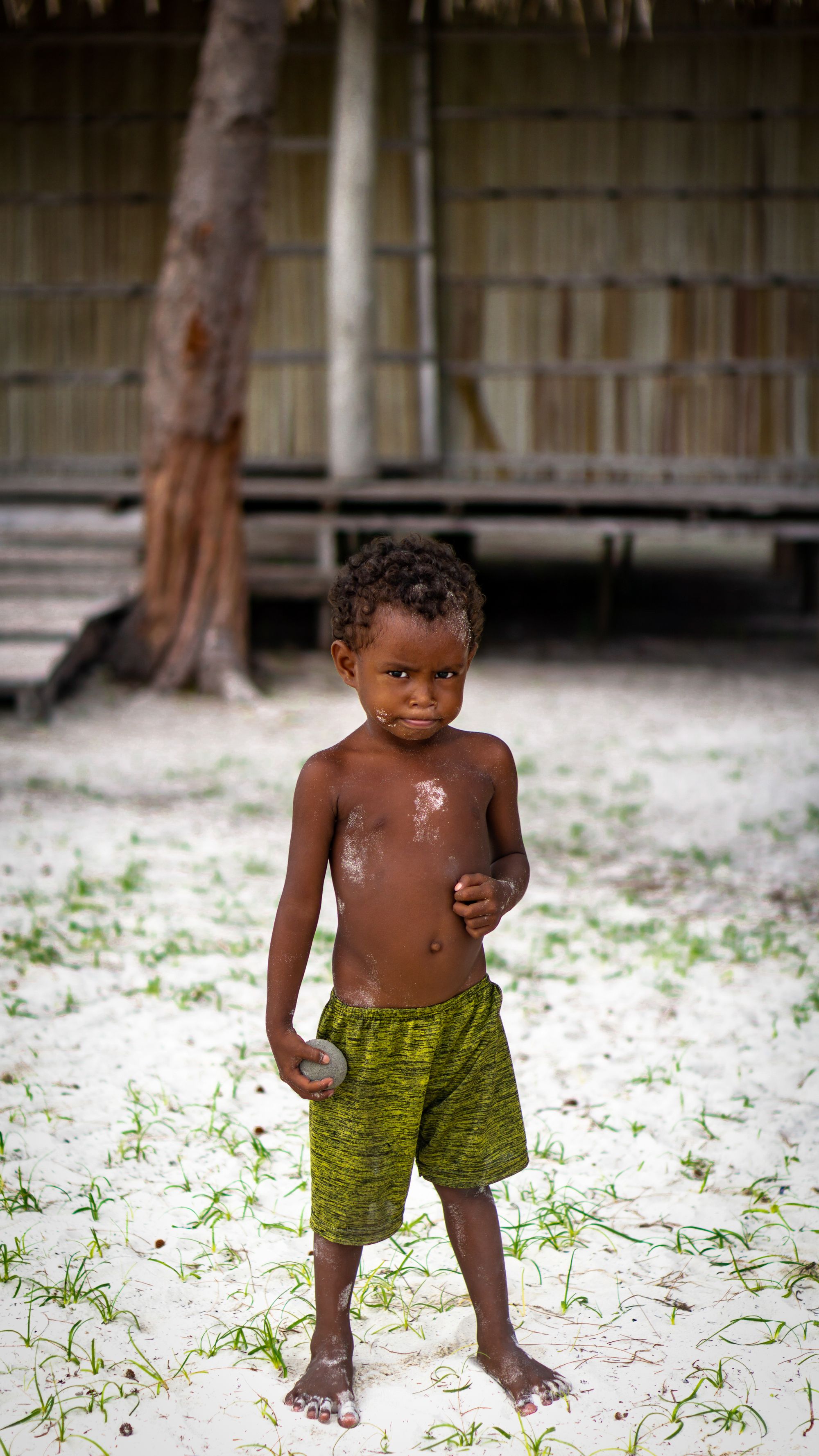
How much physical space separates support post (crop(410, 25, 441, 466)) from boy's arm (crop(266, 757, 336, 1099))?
26.3ft

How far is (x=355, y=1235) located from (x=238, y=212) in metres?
6.52

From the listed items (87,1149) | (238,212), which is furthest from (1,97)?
(87,1149)

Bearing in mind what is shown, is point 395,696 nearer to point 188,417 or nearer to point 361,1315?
point 361,1315

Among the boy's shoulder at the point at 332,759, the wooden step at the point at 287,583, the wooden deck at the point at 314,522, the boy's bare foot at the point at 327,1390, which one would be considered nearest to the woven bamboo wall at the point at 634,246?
the wooden deck at the point at 314,522

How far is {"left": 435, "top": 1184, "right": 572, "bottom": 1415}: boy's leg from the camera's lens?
7.16 feet

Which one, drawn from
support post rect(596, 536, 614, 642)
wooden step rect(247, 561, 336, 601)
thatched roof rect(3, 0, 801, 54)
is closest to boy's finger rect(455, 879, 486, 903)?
wooden step rect(247, 561, 336, 601)

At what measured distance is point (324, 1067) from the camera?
2.05m

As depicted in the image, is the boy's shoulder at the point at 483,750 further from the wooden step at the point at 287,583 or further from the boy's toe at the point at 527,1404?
the wooden step at the point at 287,583

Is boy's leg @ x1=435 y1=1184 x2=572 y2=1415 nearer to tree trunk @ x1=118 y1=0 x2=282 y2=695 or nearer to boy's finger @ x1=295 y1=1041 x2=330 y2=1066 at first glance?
boy's finger @ x1=295 y1=1041 x2=330 y2=1066

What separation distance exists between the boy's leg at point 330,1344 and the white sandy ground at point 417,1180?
1.4 inches

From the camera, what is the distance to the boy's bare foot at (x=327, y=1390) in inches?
83.7

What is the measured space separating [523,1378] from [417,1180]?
0.80m

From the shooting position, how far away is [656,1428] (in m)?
2.13

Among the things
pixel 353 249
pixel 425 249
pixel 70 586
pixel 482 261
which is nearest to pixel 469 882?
pixel 70 586
